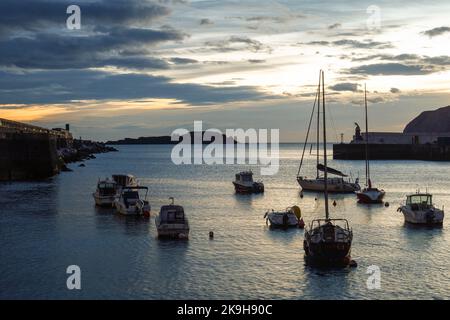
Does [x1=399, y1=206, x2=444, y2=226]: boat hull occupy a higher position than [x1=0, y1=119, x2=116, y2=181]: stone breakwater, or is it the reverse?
[x1=0, y1=119, x2=116, y2=181]: stone breakwater

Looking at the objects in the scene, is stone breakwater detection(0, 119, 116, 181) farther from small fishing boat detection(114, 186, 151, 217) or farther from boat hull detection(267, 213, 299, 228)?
boat hull detection(267, 213, 299, 228)

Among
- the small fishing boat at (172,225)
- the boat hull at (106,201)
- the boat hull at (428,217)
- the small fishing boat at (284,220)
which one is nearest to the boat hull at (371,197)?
the boat hull at (428,217)

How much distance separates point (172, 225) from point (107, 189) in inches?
988

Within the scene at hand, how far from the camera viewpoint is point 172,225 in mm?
46344

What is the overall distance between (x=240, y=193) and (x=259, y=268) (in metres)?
53.9

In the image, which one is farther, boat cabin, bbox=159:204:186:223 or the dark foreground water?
boat cabin, bbox=159:204:186:223

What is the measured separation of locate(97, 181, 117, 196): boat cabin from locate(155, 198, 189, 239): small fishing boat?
23.2 m

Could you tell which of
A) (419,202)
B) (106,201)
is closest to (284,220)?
(419,202)

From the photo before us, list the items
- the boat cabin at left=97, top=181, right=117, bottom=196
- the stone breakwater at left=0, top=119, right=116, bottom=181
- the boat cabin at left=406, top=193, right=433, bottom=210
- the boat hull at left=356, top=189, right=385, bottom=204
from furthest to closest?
the stone breakwater at left=0, top=119, right=116, bottom=181 < the boat hull at left=356, top=189, right=385, bottom=204 < the boat cabin at left=97, top=181, right=117, bottom=196 < the boat cabin at left=406, top=193, right=433, bottom=210

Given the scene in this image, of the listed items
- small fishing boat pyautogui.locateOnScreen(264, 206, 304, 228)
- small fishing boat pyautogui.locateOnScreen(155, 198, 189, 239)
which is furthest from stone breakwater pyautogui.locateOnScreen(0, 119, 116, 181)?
small fishing boat pyautogui.locateOnScreen(264, 206, 304, 228)

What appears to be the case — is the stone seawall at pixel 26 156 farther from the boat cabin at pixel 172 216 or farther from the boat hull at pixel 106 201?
the boat cabin at pixel 172 216

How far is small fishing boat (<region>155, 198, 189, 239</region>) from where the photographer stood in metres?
46.3

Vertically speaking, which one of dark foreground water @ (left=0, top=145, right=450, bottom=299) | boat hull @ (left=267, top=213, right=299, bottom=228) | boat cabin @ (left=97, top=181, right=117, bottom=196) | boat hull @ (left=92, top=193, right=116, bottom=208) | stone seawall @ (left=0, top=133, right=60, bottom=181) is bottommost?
dark foreground water @ (left=0, top=145, right=450, bottom=299)

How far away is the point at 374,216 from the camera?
6253 cm
